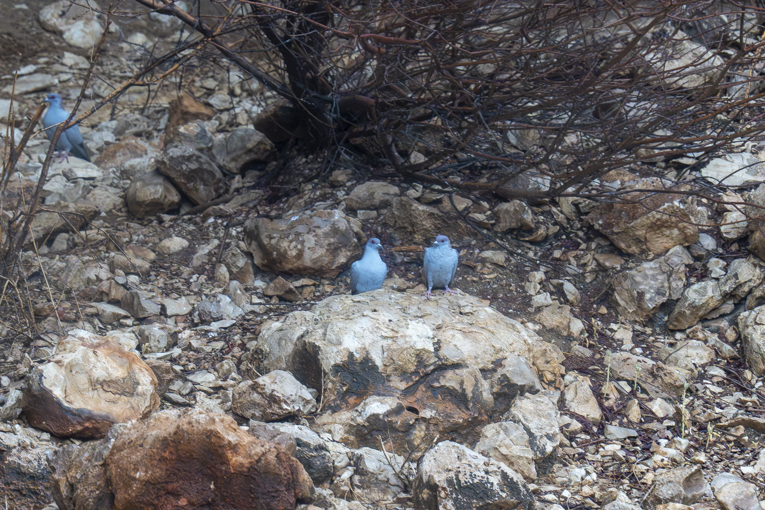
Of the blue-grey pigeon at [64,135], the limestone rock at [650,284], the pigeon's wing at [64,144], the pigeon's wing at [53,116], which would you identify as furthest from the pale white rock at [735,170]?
the pigeon's wing at [53,116]

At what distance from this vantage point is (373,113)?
4695mm

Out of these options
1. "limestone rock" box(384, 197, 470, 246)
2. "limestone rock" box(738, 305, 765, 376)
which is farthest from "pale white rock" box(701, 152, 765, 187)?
"limestone rock" box(384, 197, 470, 246)

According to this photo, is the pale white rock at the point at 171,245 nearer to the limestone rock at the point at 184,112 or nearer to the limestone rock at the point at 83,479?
the limestone rock at the point at 184,112

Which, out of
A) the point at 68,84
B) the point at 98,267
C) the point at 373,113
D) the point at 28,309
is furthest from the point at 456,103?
the point at 68,84

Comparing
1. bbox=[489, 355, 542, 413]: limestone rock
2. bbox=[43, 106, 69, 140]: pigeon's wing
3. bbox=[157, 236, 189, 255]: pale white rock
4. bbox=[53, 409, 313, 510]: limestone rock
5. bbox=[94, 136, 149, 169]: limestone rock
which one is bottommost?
bbox=[489, 355, 542, 413]: limestone rock

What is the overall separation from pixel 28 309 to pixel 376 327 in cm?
218

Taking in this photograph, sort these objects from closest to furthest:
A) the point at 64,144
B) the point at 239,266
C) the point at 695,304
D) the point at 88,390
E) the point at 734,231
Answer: the point at 88,390, the point at 695,304, the point at 734,231, the point at 239,266, the point at 64,144

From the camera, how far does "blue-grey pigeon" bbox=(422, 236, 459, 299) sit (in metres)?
4.02

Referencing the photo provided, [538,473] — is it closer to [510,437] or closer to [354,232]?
[510,437]

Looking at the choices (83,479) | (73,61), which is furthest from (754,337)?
(73,61)

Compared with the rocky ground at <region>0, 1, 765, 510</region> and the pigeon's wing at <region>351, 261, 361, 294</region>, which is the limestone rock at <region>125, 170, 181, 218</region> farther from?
the pigeon's wing at <region>351, 261, 361, 294</region>

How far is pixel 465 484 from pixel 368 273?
7.09ft

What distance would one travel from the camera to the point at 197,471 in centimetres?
210

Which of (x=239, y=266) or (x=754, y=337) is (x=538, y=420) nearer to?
(x=754, y=337)
